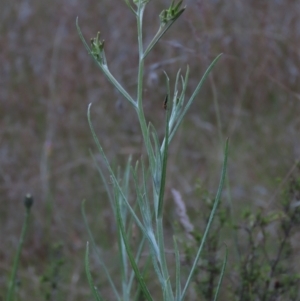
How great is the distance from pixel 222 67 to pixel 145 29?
768 millimetres

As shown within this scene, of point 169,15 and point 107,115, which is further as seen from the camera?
point 107,115

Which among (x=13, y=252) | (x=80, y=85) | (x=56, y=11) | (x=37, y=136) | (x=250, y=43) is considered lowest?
(x=13, y=252)

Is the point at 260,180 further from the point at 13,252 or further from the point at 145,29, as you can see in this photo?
the point at 145,29

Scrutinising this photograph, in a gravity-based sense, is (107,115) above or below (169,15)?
below

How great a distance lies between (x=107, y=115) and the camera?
13.9 feet

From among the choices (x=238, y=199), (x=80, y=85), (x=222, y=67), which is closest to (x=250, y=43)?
(x=222, y=67)

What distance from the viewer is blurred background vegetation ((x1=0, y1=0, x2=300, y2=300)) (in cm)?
333

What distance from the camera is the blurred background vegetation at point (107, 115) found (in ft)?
10.9

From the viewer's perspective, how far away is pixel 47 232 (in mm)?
Answer: 3348

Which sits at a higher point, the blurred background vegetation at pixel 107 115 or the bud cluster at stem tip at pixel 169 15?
the bud cluster at stem tip at pixel 169 15

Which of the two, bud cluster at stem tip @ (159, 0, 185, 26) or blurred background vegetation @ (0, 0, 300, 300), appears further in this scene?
blurred background vegetation @ (0, 0, 300, 300)

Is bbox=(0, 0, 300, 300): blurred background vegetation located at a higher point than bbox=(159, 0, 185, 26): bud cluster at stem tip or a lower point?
lower

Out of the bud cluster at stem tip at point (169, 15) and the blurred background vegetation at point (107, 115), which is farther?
the blurred background vegetation at point (107, 115)

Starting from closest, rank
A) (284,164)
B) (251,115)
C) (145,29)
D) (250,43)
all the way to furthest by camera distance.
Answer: (284,164) < (251,115) < (250,43) < (145,29)
